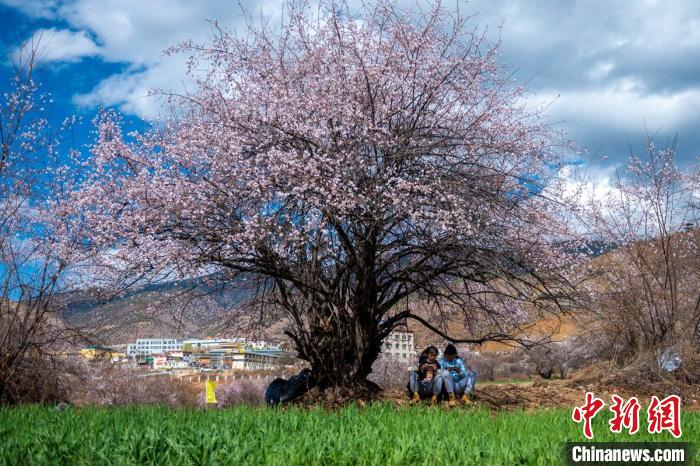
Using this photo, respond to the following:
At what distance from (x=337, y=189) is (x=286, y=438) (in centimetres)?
460

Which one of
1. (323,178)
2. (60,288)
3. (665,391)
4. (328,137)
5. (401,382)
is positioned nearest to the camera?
(323,178)

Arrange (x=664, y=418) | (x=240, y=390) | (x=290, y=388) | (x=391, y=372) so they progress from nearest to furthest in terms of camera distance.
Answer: (x=664, y=418) → (x=290, y=388) → (x=391, y=372) → (x=240, y=390)

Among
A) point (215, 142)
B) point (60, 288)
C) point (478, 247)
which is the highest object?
point (215, 142)

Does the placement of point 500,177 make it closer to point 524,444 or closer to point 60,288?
point 524,444

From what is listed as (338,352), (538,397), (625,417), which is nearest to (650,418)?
(625,417)

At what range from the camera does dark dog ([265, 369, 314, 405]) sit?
11508 millimetres

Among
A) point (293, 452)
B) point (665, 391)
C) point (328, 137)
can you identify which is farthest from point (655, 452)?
point (665, 391)

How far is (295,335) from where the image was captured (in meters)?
11.6

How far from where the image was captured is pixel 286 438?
577 centimetres

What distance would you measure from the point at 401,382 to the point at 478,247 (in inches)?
742

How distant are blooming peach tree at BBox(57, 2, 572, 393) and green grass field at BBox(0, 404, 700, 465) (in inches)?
122

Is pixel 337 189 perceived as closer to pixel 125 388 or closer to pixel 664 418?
pixel 664 418

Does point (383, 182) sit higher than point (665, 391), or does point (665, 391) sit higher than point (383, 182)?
point (383, 182)

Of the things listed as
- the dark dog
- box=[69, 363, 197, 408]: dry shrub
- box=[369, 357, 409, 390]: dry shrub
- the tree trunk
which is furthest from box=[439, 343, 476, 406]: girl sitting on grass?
box=[369, 357, 409, 390]: dry shrub
